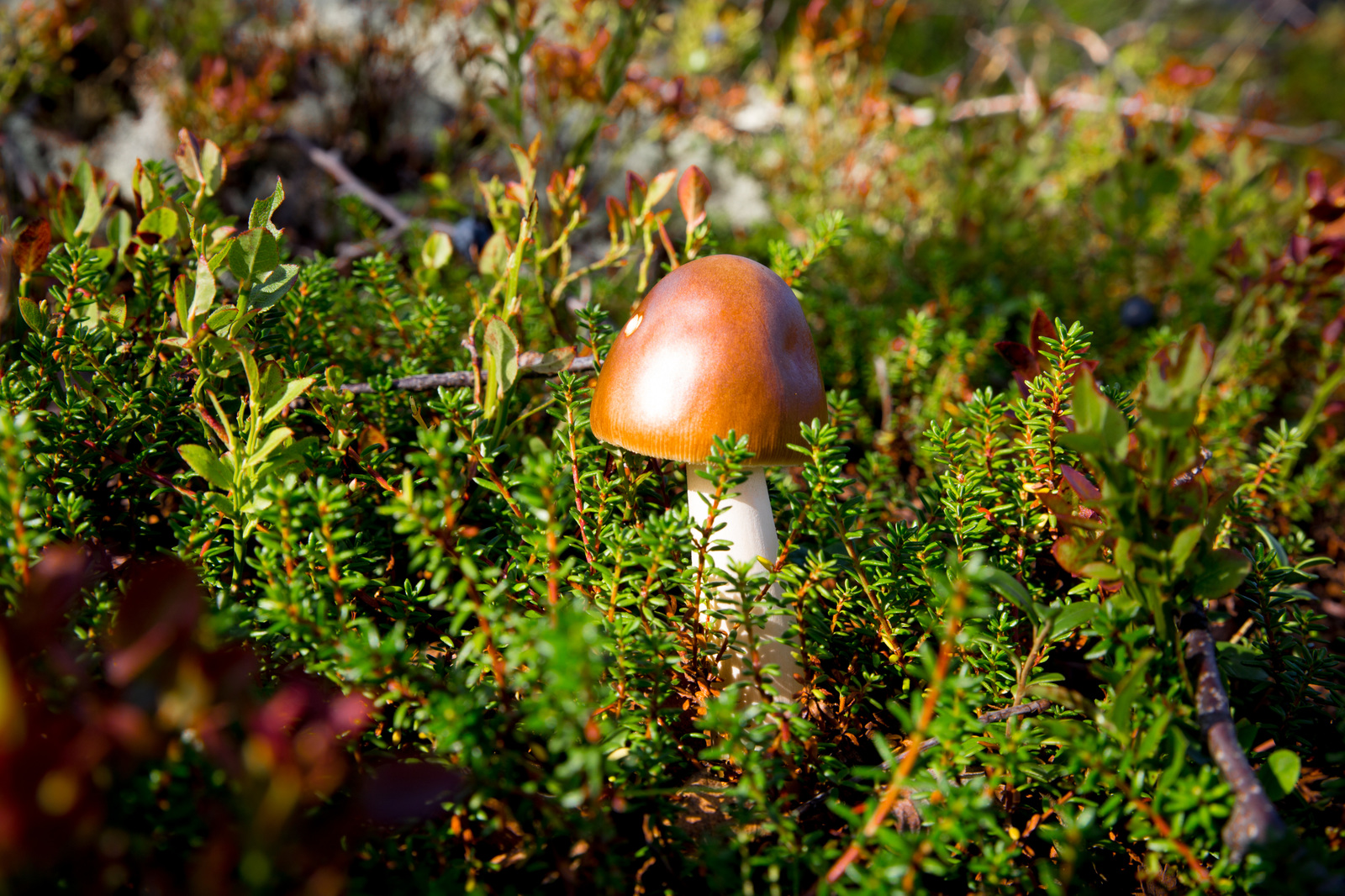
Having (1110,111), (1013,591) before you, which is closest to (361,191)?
(1013,591)

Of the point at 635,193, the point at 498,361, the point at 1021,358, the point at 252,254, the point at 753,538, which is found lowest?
the point at 753,538

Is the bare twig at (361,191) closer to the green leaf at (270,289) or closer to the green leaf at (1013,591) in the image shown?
the green leaf at (270,289)

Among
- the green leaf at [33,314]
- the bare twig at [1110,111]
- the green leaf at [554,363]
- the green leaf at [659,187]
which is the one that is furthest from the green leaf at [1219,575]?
the bare twig at [1110,111]

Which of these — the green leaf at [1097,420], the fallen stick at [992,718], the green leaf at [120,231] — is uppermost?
the green leaf at [120,231]

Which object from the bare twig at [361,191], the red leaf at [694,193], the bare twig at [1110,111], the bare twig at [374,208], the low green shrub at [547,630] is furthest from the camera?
the bare twig at [1110,111]

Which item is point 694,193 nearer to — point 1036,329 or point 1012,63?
point 1036,329

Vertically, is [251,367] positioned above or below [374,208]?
above

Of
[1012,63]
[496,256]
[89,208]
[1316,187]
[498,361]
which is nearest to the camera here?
[498,361]
